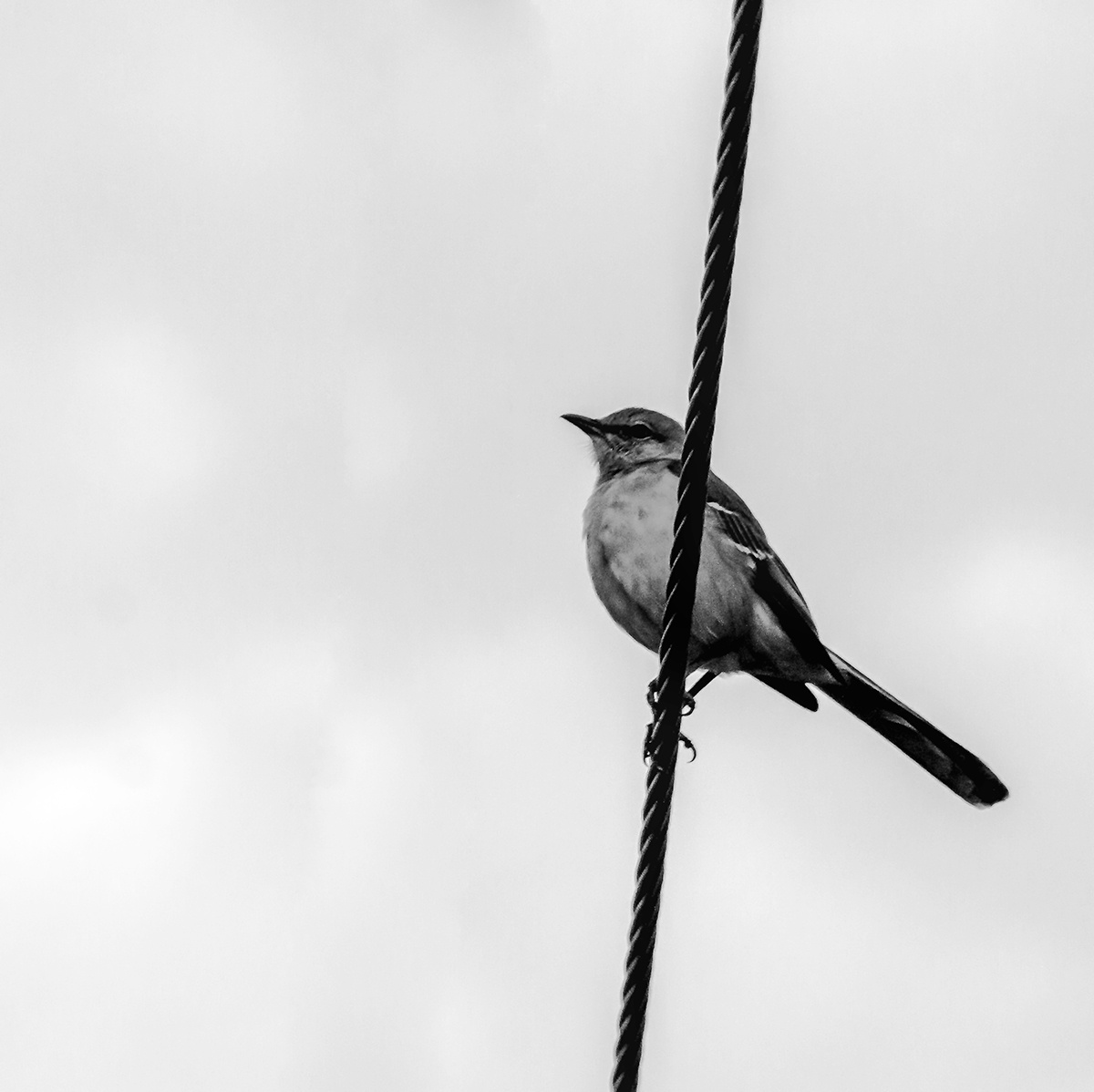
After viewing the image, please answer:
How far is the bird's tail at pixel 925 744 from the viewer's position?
7754mm

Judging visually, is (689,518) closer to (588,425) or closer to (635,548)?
(635,548)

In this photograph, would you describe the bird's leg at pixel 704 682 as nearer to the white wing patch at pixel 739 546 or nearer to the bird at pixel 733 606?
the bird at pixel 733 606

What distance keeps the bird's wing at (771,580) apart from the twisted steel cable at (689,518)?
361 cm

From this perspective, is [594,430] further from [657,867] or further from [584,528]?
[657,867]

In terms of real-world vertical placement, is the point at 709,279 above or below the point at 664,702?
above

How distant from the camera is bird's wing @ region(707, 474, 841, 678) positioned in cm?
765

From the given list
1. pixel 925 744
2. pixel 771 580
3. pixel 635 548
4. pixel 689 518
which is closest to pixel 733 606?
pixel 771 580

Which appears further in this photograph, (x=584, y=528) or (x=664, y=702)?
(x=584, y=528)

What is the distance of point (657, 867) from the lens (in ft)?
12.3

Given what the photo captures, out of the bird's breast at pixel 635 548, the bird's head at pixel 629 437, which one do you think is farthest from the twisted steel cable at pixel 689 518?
the bird's head at pixel 629 437

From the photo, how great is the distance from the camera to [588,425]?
8820 mm

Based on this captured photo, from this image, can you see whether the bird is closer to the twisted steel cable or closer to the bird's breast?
the bird's breast

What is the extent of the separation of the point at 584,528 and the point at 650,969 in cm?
445

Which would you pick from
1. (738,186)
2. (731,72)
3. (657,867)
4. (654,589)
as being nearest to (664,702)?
(657,867)
